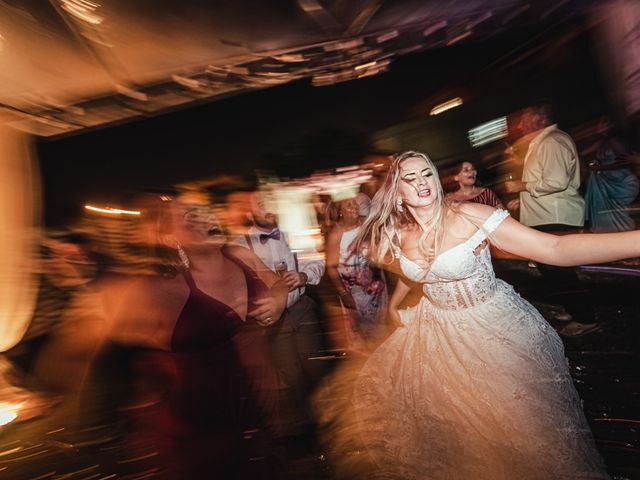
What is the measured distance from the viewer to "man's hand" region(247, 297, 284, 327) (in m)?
2.31

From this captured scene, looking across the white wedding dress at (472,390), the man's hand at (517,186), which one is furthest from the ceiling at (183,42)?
the white wedding dress at (472,390)

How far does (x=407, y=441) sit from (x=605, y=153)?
488cm

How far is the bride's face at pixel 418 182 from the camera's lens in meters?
2.29

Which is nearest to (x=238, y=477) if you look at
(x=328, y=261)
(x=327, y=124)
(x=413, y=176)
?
(x=413, y=176)

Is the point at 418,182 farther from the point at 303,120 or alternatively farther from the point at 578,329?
the point at 303,120

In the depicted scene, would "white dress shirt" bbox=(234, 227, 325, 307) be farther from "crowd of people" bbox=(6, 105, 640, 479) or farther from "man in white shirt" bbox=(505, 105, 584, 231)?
"man in white shirt" bbox=(505, 105, 584, 231)

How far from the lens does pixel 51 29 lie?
3.54m

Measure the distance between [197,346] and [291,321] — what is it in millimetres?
1608

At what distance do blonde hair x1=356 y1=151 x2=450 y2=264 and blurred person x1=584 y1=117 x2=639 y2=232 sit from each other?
12.4 feet

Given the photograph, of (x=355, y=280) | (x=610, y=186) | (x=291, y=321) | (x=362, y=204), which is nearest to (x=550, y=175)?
(x=610, y=186)

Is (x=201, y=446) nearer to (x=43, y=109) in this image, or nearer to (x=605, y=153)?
(x=43, y=109)

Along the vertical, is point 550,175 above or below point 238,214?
below

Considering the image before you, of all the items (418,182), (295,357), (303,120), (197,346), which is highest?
(303,120)

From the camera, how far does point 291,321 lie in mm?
3543
